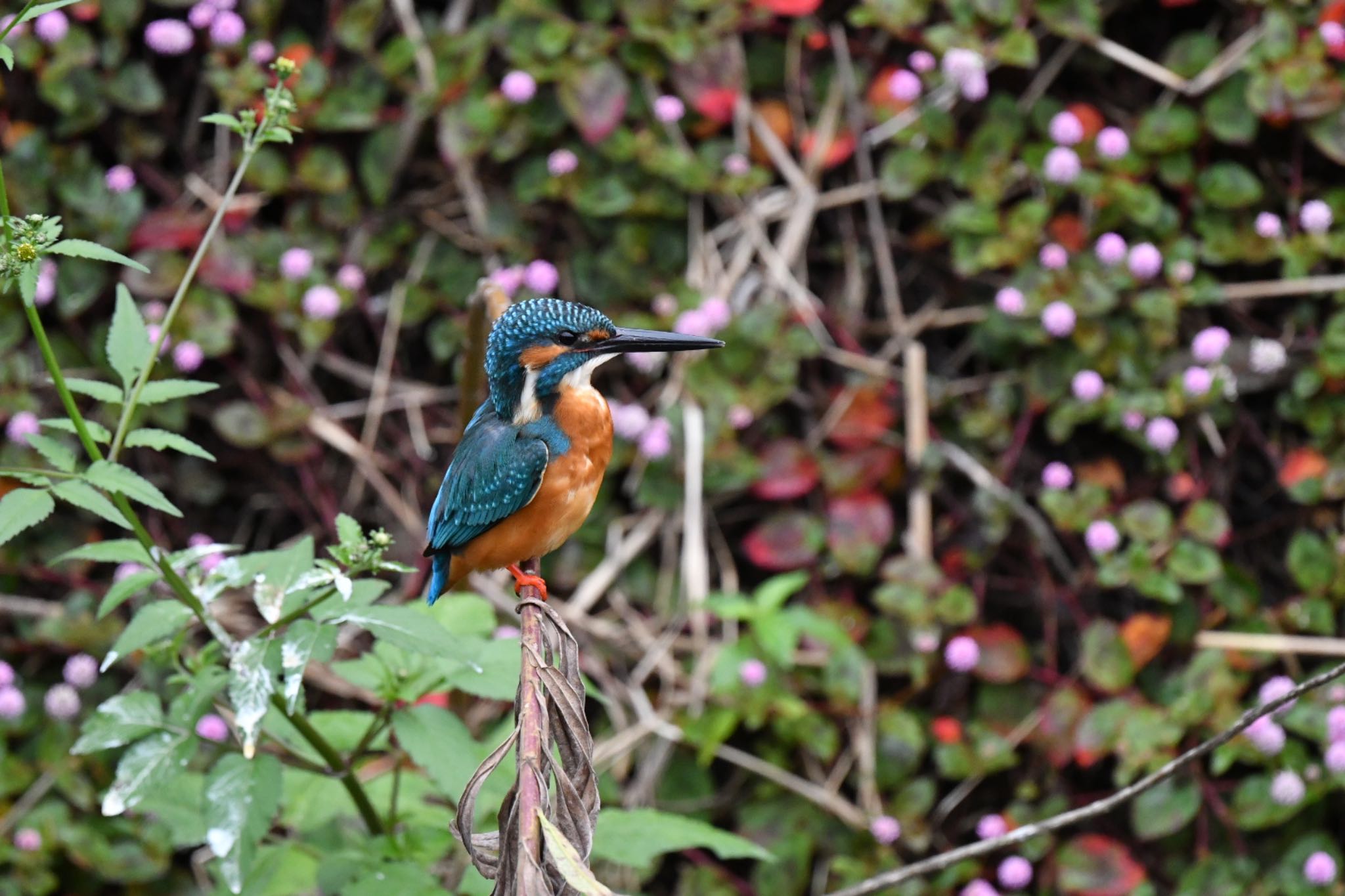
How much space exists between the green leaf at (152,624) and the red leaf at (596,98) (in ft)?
5.95

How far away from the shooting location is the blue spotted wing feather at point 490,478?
1812 millimetres

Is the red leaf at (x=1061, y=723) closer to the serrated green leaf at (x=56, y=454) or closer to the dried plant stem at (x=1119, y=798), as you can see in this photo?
the dried plant stem at (x=1119, y=798)

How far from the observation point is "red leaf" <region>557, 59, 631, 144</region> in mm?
3172

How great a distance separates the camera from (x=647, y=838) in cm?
188

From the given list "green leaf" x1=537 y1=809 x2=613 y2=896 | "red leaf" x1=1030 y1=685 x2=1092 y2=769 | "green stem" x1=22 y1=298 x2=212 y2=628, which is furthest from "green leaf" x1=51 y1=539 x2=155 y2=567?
"red leaf" x1=1030 y1=685 x2=1092 y2=769

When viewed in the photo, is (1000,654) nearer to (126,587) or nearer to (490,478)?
(490,478)

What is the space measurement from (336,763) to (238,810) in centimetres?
14

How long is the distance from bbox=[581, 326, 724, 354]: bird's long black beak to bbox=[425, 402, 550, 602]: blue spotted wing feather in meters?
0.16

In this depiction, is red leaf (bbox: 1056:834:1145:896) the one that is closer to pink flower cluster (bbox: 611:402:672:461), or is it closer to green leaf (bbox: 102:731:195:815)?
pink flower cluster (bbox: 611:402:672:461)

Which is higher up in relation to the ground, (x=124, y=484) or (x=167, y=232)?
(x=124, y=484)

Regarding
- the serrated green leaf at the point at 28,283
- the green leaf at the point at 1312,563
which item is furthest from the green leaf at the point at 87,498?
the green leaf at the point at 1312,563

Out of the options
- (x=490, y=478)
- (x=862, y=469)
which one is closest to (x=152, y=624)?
(x=490, y=478)

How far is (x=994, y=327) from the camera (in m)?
3.05

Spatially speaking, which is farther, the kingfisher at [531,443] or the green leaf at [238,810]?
the kingfisher at [531,443]
